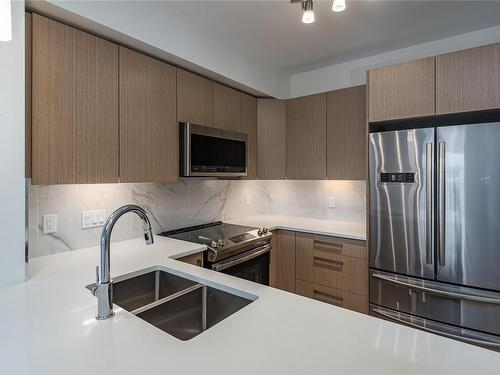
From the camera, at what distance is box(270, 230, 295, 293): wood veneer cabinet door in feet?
8.30

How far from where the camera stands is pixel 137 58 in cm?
176

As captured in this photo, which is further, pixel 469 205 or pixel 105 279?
pixel 469 205

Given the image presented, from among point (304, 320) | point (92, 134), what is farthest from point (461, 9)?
point (92, 134)

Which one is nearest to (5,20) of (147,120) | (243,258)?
(147,120)

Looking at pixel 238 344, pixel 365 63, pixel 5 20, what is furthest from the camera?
pixel 365 63

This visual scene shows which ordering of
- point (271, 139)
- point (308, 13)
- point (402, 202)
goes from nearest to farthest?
point (308, 13) < point (402, 202) < point (271, 139)

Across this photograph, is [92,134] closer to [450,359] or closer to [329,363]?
[329,363]

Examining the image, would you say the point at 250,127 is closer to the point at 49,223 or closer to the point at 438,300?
the point at 49,223

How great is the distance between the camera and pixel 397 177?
1.94 meters

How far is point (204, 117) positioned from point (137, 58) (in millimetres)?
632

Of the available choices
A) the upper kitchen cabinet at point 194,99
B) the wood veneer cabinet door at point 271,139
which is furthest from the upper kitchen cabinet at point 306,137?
the upper kitchen cabinet at point 194,99

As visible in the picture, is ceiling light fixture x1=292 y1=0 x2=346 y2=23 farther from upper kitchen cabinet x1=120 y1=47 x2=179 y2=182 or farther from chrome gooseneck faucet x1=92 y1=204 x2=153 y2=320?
chrome gooseneck faucet x1=92 y1=204 x2=153 y2=320

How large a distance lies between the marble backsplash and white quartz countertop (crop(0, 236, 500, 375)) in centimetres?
72

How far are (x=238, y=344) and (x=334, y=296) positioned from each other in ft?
5.81
